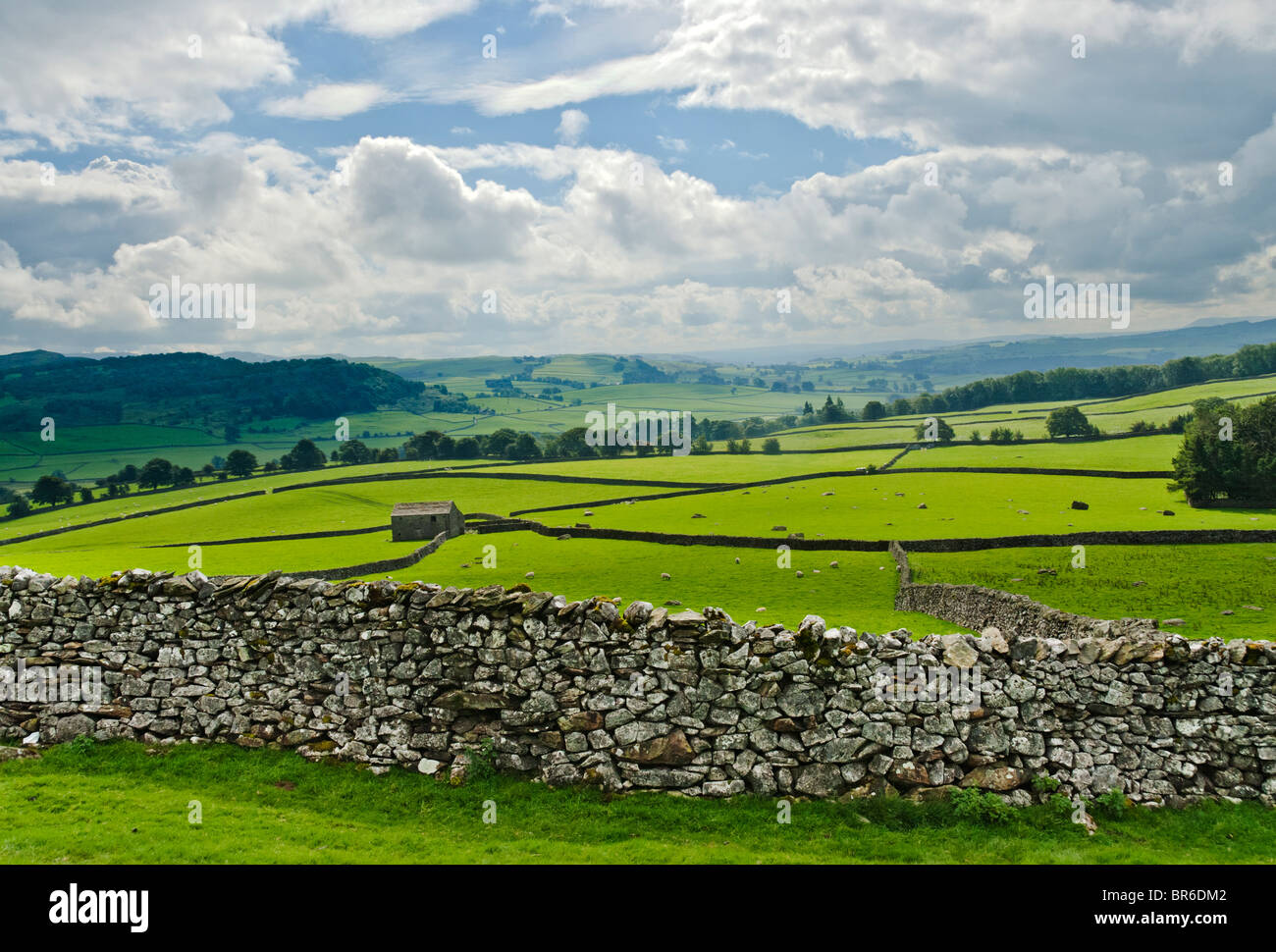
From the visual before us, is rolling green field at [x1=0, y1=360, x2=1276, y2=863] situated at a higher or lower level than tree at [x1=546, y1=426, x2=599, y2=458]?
lower

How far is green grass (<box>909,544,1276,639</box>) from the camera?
21328 mm

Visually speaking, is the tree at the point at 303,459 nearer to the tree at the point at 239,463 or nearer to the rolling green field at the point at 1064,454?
the tree at the point at 239,463

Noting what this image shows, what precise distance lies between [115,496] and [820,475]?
9822 centimetres

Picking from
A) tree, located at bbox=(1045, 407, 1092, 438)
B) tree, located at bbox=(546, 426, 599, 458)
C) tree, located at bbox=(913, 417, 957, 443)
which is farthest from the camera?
tree, located at bbox=(546, 426, 599, 458)

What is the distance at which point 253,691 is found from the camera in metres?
11.0

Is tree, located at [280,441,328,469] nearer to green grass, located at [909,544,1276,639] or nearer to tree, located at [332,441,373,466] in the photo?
tree, located at [332,441,373,466]

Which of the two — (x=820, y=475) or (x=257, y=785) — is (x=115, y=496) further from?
(x=257, y=785)

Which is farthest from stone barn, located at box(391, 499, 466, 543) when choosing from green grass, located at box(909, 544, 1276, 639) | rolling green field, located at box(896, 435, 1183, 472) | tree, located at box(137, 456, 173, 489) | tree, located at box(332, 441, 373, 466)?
tree, located at box(332, 441, 373, 466)

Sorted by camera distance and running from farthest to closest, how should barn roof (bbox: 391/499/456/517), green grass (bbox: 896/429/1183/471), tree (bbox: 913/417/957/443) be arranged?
tree (bbox: 913/417/957/443)
green grass (bbox: 896/429/1183/471)
barn roof (bbox: 391/499/456/517)
